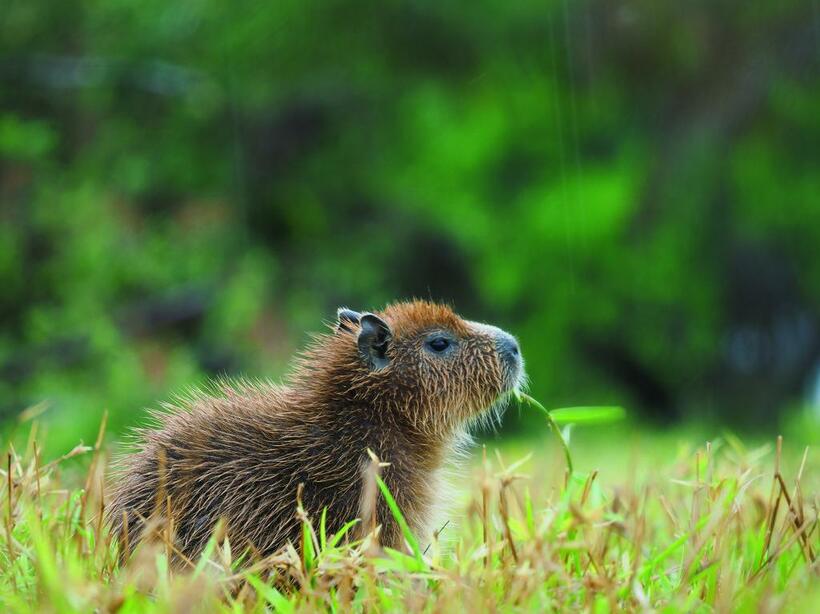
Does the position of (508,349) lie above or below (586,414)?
above

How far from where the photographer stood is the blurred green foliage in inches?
474

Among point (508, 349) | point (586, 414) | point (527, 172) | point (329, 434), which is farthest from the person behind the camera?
point (527, 172)

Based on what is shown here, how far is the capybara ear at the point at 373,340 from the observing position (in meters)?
3.76

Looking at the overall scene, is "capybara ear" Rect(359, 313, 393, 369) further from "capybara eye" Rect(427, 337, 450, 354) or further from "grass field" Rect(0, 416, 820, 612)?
"grass field" Rect(0, 416, 820, 612)

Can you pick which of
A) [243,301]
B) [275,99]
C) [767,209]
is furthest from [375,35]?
[767,209]

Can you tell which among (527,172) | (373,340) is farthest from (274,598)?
(527,172)

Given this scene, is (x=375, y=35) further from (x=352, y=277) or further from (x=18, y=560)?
(x=18, y=560)

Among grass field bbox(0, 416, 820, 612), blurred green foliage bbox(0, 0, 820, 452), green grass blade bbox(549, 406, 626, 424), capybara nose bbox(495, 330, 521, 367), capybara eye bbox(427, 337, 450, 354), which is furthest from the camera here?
blurred green foliage bbox(0, 0, 820, 452)

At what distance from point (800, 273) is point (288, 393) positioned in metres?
10.8

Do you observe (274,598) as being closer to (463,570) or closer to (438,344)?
(463,570)

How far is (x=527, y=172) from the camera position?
1289cm

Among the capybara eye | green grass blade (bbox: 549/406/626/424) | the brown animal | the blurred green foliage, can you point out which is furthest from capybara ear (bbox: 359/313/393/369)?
the blurred green foliage

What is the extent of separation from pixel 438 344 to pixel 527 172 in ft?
30.2

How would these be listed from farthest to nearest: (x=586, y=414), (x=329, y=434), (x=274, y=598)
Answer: (x=586, y=414), (x=329, y=434), (x=274, y=598)
